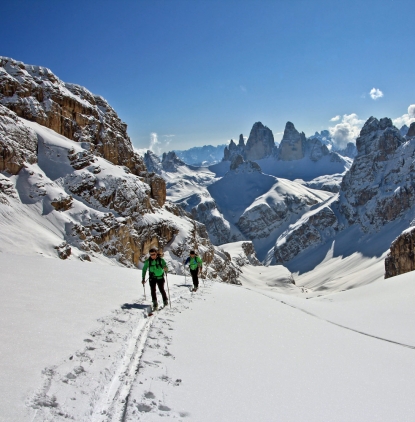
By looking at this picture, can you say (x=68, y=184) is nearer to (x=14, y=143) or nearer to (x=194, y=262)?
(x=14, y=143)

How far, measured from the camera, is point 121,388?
16.0 ft

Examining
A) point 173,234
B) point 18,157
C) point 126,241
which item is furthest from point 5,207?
point 173,234

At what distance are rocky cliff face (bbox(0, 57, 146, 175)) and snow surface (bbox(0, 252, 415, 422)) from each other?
63634 millimetres

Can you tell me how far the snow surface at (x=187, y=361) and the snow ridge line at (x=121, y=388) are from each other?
18 mm

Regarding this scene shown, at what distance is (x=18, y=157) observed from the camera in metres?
52.9

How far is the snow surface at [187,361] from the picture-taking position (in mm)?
4402

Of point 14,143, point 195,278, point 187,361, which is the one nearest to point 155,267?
point 195,278

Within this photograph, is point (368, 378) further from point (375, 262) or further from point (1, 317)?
point (375, 262)

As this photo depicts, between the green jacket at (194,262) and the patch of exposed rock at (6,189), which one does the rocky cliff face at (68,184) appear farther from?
the green jacket at (194,262)

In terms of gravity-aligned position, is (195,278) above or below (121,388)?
below

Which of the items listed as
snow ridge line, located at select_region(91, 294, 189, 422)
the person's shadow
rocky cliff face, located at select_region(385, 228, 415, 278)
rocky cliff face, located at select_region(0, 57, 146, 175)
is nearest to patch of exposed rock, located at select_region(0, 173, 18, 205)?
rocky cliff face, located at select_region(0, 57, 146, 175)

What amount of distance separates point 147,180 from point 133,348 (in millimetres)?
85626

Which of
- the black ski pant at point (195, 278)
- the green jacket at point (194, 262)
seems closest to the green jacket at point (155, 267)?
the black ski pant at point (195, 278)

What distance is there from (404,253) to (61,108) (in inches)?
3035
